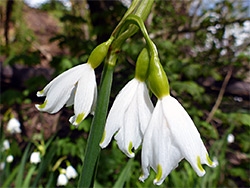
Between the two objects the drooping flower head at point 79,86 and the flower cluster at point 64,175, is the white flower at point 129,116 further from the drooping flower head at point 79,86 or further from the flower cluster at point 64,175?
the flower cluster at point 64,175

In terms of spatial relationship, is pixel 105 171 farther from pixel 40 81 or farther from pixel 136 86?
pixel 136 86

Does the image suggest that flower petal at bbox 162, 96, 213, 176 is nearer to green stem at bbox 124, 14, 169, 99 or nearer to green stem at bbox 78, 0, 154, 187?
green stem at bbox 124, 14, 169, 99

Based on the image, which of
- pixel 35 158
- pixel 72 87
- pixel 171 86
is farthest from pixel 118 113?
pixel 171 86

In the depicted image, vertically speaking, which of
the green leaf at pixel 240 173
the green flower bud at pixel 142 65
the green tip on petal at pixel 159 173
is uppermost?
the green flower bud at pixel 142 65

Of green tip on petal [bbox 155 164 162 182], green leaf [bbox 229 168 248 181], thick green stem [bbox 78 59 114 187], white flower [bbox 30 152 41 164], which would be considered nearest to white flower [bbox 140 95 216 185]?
green tip on petal [bbox 155 164 162 182]

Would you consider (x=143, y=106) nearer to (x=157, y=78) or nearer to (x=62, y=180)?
(x=157, y=78)

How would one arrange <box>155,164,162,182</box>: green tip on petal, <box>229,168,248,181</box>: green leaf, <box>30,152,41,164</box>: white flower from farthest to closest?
1. <box>229,168,248,181</box>: green leaf
2. <box>30,152,41,164</box>: white flower
3. <box>155,164,162,182</box>: green tip on petal

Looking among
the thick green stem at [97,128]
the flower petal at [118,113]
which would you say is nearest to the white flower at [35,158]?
the thick green stem at [97,128]
